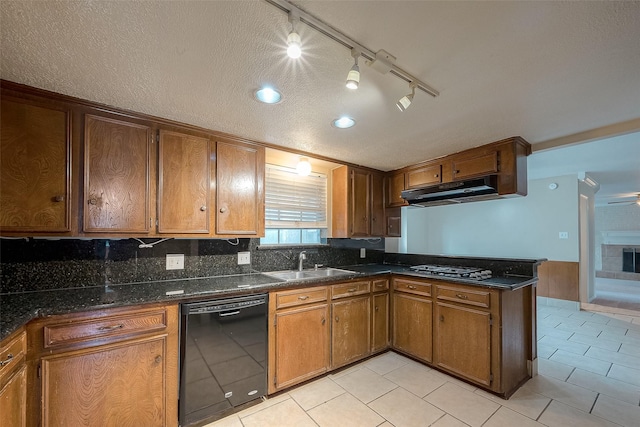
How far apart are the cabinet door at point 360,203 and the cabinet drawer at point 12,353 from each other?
2731mm

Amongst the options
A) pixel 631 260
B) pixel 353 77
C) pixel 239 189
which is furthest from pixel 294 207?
pixel 631 260

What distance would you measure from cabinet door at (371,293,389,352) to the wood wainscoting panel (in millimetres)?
3822

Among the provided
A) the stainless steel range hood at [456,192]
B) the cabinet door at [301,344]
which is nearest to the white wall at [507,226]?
the stainless steel range hood at [456,192]

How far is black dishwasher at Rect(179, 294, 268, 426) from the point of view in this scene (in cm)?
186

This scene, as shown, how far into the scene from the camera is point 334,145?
8.71ft

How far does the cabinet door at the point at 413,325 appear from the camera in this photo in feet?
9.04

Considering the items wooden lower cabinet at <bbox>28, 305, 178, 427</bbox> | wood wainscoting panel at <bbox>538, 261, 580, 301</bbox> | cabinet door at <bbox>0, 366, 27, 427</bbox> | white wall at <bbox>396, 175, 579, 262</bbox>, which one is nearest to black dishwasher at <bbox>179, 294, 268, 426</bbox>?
wooden lower cabinet at <bbox>28, 305, 178, 427</bbox>

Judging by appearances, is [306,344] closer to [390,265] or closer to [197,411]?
[197,411]

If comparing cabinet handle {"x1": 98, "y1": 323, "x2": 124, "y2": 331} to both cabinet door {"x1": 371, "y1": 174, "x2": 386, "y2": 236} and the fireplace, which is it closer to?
cabinet door {"x1": 371, "y1": 174, "x2": 386, "y2": 236}

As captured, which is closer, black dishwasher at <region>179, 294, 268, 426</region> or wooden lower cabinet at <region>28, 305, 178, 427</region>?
wooden lower cabinet at <region>28, 305, 178, 427</region>

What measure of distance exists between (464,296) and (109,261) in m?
2.99

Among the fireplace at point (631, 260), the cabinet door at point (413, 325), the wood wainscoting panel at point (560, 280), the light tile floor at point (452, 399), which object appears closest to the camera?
the light tile floor at point (452, 399)

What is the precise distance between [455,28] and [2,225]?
2.57 meters

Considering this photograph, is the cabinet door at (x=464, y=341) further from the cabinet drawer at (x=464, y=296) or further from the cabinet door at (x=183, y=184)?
the cabinet door at (x=183, y=184)
